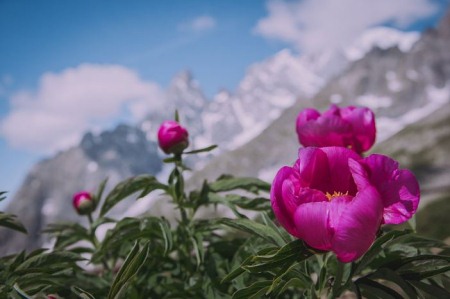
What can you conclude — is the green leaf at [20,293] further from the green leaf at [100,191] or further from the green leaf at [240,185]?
the green leaf at [100,191]

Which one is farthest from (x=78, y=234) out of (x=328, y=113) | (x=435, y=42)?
(x=435, y=42)

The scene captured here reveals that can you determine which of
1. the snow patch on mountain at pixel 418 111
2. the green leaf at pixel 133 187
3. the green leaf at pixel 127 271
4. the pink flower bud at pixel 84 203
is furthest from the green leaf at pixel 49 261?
the snow patch on mountain at pixel 418 111

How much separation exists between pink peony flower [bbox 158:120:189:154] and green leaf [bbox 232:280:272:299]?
131 cm

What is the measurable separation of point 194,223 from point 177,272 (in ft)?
Result: 1.10

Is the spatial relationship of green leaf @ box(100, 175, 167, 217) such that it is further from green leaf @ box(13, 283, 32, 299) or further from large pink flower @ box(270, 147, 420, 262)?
large pink flower @ box(270, 147, 420, 262)

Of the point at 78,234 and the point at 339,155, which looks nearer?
the point at 339,155

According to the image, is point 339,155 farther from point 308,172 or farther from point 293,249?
point 293,249

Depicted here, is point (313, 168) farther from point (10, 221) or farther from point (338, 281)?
point (10, 221)

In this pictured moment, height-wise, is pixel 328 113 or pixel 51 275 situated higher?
pixel 328 113

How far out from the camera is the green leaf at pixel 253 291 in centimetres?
149

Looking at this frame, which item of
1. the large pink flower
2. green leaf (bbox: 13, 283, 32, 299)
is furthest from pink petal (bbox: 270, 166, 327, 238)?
green leaf (bbox: 13, 283, 32, 299)

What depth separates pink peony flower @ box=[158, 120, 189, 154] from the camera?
2.65 meters

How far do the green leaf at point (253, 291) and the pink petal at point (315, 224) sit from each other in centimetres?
29

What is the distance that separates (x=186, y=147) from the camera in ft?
9.04
